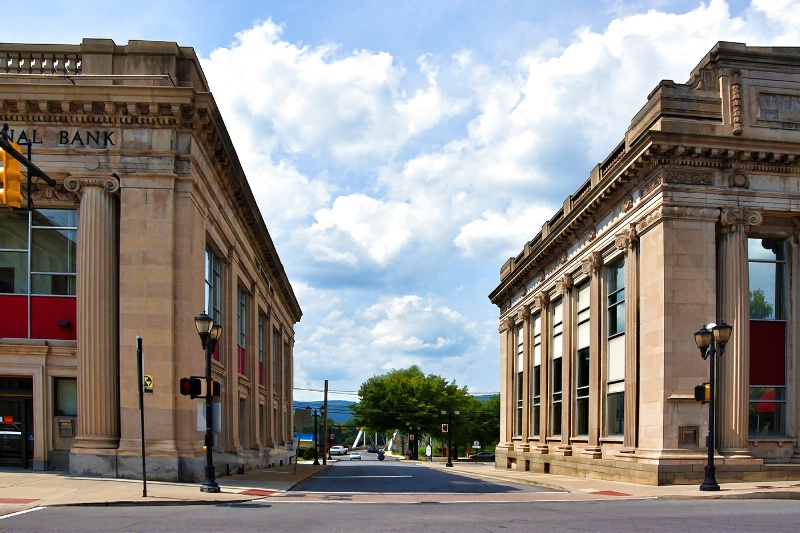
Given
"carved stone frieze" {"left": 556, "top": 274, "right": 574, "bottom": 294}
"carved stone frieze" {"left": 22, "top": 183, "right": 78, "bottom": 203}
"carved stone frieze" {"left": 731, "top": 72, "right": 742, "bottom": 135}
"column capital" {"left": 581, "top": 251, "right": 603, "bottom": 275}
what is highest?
"carved stone frieze" {"left": 731, "top": 72, "right": 742, "bottom": 135}

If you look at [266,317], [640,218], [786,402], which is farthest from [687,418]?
[266,317]

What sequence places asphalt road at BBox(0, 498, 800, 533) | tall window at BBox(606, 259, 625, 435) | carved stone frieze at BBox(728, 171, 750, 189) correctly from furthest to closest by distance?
1. tall window at BBox(606, 259, 625, 435)
2. carved stone frieze at BBox(728, 171, 750, 189)
3. asphalt road at BBox(0, 498, 800, 533)

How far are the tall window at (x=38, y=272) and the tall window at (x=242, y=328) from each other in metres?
13.8

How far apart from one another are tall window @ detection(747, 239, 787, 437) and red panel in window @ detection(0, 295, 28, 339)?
24192 mm

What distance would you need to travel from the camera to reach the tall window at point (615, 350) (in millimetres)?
33625

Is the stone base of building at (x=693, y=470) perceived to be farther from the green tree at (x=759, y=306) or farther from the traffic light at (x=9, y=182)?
the traffic light at (x=9, y=182)

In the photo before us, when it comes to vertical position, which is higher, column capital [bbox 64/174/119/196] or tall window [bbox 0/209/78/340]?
column capital [bbox 64/174/119/196]

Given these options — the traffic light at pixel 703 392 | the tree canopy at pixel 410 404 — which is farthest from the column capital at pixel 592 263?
the tree canopy at pixel 410 404

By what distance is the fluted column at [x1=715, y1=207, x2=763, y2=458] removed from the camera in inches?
1118

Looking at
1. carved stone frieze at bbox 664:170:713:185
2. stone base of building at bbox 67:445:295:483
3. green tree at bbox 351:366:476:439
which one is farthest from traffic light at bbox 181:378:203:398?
green tree at bbox 351:366:476:439

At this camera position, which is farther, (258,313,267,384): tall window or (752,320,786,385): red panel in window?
(258,313,267,384): tall window

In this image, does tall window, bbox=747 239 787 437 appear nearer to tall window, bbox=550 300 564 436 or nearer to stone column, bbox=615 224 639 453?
stone column, bbox=615 224 639 453

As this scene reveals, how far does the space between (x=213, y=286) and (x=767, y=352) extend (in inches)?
818

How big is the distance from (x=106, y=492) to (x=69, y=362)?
7.15m
